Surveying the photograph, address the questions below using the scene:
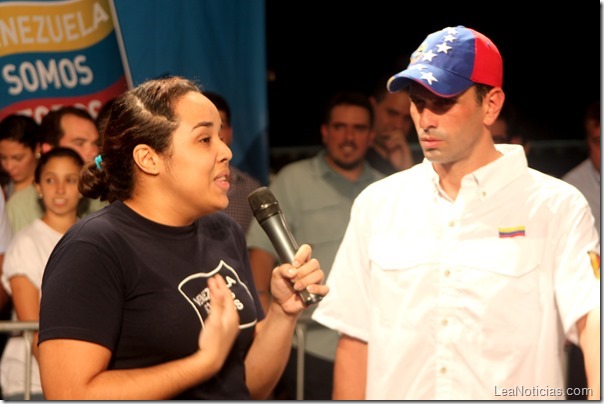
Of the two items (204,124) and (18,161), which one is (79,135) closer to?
(18,161)

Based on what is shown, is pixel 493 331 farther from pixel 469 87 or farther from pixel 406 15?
pixel 406 15

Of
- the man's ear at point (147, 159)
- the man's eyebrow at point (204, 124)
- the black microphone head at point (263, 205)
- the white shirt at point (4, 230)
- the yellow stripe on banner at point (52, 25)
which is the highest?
the yellow stripe on banner at point (52, 25)

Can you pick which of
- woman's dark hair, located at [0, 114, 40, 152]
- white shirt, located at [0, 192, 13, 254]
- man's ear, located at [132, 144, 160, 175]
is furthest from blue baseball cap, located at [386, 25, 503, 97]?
woman's dark hair, located at [0, 114, 40, 152]

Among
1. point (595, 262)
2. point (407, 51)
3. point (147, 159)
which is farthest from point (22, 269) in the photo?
point (407, 51)

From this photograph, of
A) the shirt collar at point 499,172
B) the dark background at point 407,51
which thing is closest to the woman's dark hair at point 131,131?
the shirt collar at point 499,172

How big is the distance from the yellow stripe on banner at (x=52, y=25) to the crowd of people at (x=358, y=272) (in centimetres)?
211

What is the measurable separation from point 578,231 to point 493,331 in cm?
34

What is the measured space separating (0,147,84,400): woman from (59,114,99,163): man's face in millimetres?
273

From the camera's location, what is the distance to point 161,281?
6.83 feet

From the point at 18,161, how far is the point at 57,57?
1.69ft

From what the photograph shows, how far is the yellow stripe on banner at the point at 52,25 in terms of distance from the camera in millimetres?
4371

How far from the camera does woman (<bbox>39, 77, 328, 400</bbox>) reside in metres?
1.95

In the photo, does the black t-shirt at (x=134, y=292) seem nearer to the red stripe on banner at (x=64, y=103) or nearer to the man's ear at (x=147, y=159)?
the man's ear at (x=147, y=159)

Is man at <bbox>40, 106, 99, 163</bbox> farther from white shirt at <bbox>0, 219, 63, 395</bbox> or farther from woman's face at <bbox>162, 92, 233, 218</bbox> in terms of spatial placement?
woman's face at <bbox>162, 92, 233, 218</bbox>
